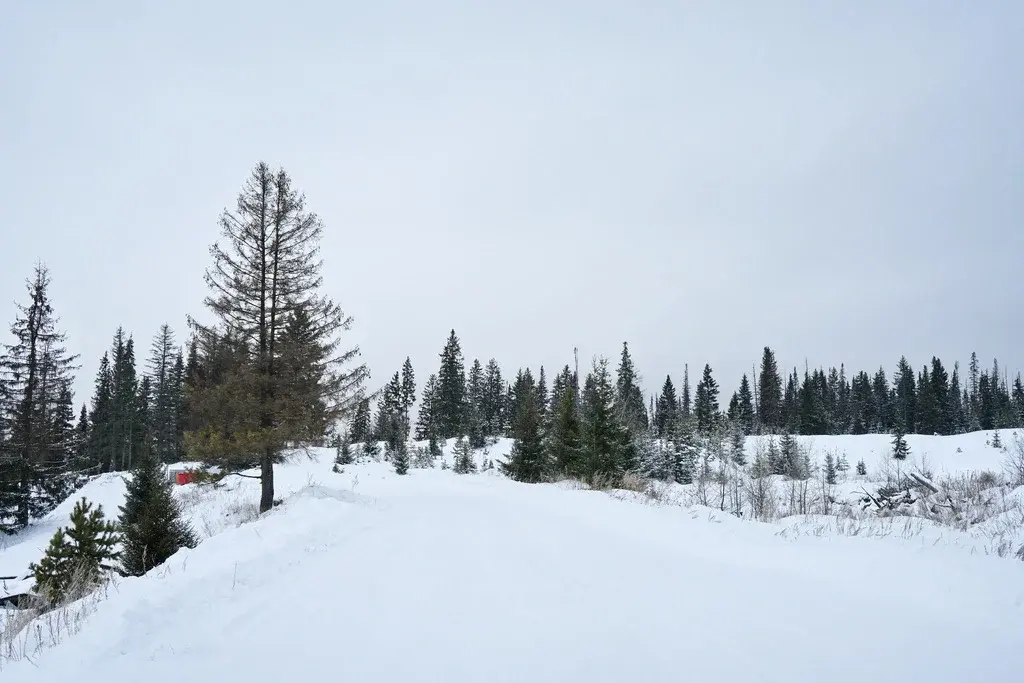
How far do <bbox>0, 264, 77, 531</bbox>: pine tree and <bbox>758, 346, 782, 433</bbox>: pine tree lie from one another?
81.9m

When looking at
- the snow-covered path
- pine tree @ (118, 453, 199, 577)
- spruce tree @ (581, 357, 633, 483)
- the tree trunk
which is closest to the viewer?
the snow-covered path

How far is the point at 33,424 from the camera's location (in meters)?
25.1

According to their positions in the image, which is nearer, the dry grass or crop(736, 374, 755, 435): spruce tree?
the dry grass

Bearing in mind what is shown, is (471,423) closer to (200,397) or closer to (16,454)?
(16,454)

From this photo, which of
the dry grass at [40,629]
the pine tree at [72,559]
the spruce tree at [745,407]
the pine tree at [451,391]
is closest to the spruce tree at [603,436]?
the pine tree at [72,559]

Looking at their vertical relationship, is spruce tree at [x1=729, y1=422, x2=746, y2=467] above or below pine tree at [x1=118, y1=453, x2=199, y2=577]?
below

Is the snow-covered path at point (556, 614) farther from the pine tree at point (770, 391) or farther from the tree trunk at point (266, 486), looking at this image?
the pine tree at point (770, 391)

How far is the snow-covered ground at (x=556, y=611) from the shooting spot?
3666 mm

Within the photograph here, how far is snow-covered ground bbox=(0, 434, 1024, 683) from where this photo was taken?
3.67 meters

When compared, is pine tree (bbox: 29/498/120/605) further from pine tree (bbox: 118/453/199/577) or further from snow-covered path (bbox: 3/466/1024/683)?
snow-covered path (bbox: 3/466/1024/683)

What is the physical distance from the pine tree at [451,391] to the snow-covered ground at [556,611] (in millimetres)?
59788

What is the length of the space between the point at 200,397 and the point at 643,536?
1224 cm

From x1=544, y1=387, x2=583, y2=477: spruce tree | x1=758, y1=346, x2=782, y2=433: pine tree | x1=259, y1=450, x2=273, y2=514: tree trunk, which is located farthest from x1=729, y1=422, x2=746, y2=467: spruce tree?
x1=259, y1=450, x2=273, y2=514: tree trunk

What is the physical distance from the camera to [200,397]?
542 inches
